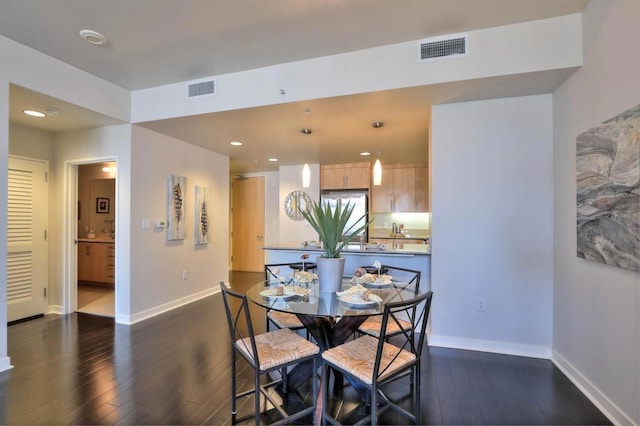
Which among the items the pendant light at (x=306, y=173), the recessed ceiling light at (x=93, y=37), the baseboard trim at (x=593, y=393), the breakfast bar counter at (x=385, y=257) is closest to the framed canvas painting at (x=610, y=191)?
the baseboard trim at (x=593, y=393)

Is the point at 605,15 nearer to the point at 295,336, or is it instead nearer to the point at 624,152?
the point at 624,152

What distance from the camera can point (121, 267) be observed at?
12.0 feet

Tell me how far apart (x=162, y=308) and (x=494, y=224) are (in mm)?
4052

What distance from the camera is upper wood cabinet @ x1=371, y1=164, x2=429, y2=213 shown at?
6.10m

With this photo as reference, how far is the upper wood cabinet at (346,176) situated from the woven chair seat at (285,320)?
385 cm

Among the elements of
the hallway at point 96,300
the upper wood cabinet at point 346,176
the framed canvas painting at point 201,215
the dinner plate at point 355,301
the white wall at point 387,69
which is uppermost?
the white wall at point 387,69

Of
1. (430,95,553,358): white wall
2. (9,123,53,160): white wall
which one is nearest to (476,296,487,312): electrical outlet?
(430,95,553,358): white wall

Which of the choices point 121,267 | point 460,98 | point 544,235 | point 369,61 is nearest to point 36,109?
point 121,267

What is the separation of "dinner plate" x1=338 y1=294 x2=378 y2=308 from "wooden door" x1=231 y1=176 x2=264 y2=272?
5.16m

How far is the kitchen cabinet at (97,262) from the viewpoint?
5520mm

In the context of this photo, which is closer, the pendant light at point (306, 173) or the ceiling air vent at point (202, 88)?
the ceiling air vent at point (202, 88)

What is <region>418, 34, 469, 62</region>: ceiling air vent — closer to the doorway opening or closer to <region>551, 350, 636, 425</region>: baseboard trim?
<region>551, 350, 636, 425</region>: baseboard trim

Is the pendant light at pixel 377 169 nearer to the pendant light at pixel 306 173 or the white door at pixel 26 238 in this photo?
the pendant light at pixel 306 173

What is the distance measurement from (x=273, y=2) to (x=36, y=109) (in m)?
2.84
